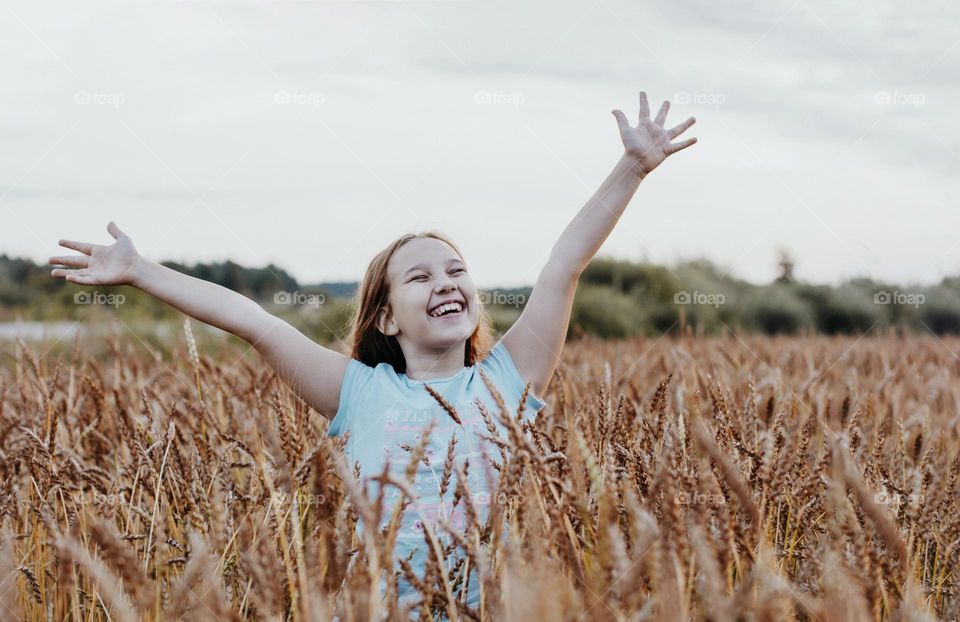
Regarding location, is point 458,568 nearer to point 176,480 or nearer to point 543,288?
point 176,480

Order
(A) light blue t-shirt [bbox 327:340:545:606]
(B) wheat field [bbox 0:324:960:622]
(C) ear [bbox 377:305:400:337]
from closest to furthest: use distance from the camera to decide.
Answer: (B) wheat field [bbox 0:324:960:622]
(A) light blue t-shirt [bbox 327:340:545:606]
(C) ear [bbox 377:305:400:337]

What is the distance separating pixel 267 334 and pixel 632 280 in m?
13.5

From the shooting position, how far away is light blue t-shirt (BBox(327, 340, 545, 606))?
1.91m

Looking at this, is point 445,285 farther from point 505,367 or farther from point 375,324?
point 375,324

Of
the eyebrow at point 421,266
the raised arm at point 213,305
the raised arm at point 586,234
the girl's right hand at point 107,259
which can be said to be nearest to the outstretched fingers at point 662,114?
the raised arm at point 586,234

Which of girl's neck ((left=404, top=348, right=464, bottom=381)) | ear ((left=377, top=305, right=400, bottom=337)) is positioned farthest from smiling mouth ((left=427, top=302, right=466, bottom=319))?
ear ((left=377, top=305, right=400, bottom=337))

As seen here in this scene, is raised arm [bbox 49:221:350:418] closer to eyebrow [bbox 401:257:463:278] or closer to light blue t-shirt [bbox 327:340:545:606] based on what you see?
light blue t-shirt [bbox 327:340:545:606]

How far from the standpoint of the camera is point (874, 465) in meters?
1.61

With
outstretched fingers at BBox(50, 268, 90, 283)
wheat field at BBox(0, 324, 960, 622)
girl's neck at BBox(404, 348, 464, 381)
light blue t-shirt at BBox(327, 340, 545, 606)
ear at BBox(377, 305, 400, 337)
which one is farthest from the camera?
ear at BBox(377, 305, 400, 337)

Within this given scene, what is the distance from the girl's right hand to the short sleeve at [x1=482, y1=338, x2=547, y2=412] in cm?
94

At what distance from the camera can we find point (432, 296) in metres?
2.29

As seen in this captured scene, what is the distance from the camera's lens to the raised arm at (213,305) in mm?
2111

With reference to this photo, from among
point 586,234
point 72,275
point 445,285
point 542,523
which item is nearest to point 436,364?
point 445,285

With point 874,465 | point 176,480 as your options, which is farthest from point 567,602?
point 176,480
